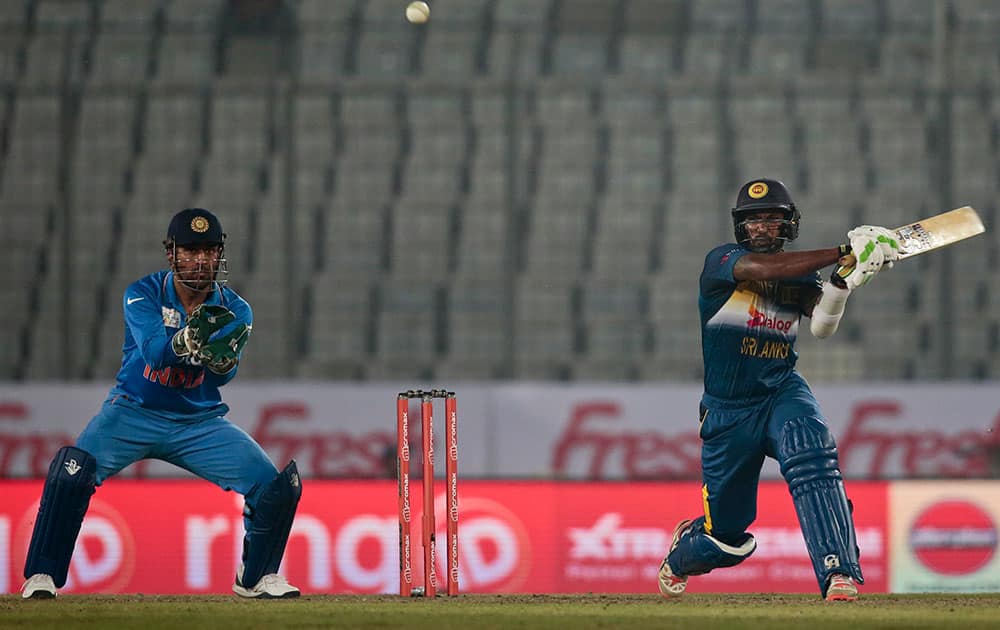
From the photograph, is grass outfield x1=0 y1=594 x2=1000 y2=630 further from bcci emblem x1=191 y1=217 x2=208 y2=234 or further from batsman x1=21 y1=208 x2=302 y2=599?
bcci emblem x1=191 y1=217 x2=208 y2=234

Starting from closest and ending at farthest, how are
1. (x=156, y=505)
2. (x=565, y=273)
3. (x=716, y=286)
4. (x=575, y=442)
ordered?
(x=716, y=286) < (x=156, y=505) < (x=575, y=442) < (x=565, y=273)

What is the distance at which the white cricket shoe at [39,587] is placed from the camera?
24.2 feet

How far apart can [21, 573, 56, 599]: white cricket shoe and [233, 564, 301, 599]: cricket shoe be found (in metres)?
0.78

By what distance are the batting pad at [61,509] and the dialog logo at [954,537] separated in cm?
594

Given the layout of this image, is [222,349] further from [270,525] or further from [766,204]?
[766,204]

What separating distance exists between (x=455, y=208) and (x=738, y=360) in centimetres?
879

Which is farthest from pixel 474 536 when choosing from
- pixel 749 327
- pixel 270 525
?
pixel 749 327

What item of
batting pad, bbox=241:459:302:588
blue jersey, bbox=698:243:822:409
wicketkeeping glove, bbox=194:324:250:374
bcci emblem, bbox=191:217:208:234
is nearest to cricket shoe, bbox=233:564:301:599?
batting pad, bbox=241:459:302:588

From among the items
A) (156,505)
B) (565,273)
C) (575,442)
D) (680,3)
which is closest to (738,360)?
(156,505)

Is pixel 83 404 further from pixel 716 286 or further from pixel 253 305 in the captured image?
pixel 716 286

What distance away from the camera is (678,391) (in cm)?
1463

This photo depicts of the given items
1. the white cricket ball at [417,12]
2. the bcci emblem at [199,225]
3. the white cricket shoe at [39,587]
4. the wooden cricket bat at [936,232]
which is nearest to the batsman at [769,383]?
the wooden cricket bat at [936,232]

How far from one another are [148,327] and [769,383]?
2525mm

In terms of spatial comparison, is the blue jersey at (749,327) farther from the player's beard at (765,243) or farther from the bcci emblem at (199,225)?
the bcci emblem at (199,225)
